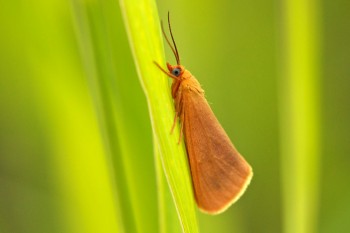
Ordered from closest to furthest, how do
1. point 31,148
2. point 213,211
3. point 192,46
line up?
point 213,211
point 192,46
point 31,148

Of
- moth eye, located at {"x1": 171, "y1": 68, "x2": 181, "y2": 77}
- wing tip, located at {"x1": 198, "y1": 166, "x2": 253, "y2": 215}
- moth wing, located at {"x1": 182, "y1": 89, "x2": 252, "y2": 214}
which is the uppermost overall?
moth eye, located at {"x1": 171, "y1": 68, "x2": 181, "y2": 77}

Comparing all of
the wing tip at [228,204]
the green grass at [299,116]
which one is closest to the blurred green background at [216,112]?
the green grass at [299,116]

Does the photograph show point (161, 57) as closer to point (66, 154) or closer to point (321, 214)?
point (66, 154)

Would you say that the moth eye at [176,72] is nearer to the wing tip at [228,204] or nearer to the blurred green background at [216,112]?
the blurred green background at [216,112]

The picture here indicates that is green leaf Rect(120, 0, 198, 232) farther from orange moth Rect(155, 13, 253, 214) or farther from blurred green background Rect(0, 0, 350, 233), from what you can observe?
orange moth Rect(155, 13, 253, 214)

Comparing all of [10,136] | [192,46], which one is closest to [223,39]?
[192,46]

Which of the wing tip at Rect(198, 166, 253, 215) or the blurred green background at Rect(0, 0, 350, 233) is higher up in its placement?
the blurred green background at Rect(0, 0, 350, 233)

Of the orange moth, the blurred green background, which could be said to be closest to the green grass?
the blurred green background

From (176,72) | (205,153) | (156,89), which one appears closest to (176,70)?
(176,72)

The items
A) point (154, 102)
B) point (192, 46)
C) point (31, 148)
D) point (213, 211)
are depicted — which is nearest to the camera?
point (154, 102)
